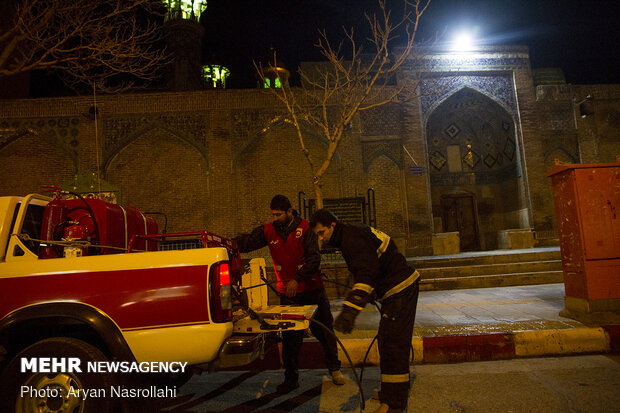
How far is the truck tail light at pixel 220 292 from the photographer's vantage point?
8.25ft

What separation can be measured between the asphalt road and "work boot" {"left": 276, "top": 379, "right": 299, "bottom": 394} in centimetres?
7

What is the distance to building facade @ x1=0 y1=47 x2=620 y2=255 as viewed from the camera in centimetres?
1416

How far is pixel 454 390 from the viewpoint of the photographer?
3.41 metres

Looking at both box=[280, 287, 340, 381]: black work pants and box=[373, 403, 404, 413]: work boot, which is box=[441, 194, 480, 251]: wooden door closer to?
box=[280, 287, 340, 381]: black work pants

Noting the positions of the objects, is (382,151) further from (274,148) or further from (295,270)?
(295,270)

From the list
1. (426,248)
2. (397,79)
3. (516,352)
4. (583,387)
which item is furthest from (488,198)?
(583,387)

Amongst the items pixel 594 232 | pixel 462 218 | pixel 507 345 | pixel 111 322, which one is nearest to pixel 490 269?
pixel 594 232

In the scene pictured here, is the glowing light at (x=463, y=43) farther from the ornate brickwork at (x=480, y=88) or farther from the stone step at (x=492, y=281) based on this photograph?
the stone step at (x=492, y=281)

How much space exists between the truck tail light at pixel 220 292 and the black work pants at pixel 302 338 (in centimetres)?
114

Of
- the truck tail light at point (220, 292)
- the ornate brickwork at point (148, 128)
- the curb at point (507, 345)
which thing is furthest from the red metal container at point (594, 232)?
the ornate brickwork at point (148, 128)

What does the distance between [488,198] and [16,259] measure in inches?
662

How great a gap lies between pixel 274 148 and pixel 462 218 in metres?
8.80

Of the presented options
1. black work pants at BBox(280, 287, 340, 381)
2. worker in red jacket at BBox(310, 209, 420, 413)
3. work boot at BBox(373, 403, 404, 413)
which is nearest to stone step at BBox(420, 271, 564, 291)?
black work pants at BBox(280, 287, 340, 381)

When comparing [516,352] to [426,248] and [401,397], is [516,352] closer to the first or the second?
[401,397]
